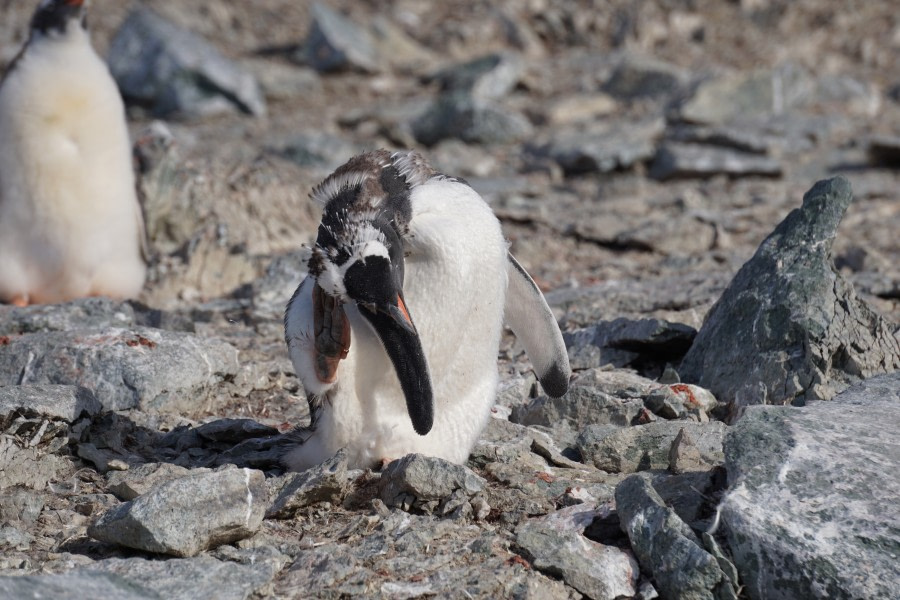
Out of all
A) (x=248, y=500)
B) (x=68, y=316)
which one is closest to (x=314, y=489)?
(x=248, y=500)

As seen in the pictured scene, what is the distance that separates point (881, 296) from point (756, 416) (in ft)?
9.24

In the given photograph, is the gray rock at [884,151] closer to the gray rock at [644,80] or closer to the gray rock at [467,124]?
the gray rock at [644,80]

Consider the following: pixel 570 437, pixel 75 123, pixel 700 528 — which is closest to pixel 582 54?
pixel 75 123

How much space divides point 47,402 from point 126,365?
1.90ft

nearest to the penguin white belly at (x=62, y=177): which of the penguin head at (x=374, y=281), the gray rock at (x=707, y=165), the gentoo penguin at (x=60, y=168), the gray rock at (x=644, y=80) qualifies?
the gentoo penguin at (x=60, y=168)

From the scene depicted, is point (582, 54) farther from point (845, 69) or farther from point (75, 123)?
point (75, 123)

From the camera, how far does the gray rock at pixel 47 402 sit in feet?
12.3

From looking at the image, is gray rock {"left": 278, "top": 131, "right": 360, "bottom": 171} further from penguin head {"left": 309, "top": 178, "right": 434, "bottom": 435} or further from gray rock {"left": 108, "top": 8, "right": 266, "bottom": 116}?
penguin head {"left": 309, "top": 178, "right": 434, "bottom": 435}

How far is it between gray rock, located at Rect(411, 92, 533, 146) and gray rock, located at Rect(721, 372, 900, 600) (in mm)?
8633

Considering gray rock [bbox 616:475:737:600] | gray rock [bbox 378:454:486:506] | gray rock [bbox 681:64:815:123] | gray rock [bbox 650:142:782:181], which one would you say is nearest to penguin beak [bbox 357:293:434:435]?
gray rock [bbox 378:454:486:506]

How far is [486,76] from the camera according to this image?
1311cm

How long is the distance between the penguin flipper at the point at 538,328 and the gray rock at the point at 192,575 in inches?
61.1

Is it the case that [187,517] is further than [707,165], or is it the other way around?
[707,165]

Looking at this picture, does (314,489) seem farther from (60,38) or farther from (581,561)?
(60,38)
